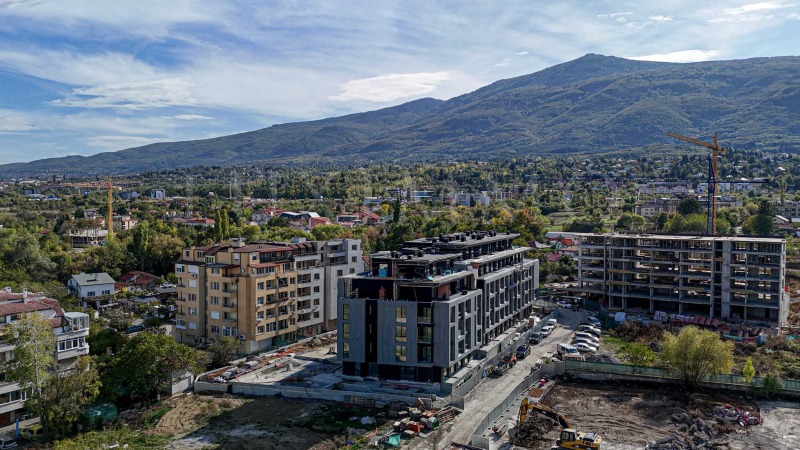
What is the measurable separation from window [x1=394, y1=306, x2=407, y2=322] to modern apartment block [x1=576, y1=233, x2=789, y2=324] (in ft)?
94.2

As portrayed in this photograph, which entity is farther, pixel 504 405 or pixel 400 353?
pixel 400 353

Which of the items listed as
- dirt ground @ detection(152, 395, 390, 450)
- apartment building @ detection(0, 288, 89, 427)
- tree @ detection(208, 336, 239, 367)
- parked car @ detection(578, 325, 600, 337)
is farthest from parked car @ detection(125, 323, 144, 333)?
parked car @ detection(578, 325, 600, 337)

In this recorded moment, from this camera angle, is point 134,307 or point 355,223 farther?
point 355,223

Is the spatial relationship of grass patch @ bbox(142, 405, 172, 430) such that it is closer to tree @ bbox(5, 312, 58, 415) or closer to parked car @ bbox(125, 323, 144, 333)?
tree @ bbox(5, 312, 58, 415)

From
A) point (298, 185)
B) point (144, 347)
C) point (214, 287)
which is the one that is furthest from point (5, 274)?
point (298, 185)

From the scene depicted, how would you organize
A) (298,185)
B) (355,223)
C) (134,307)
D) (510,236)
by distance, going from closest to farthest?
1. (510,236)
2. (134,307)
3. (355,223)
4. (298,185)

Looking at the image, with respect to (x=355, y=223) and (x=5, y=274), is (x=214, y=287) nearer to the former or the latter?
(x=5, y=274)

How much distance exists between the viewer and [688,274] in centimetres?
5469

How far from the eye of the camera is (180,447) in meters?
30.8

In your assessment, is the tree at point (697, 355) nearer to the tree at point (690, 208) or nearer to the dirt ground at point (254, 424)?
the dirt ground at point (254, 424)

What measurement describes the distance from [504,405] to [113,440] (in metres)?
19.7

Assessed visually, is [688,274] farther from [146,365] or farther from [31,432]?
[31,432]

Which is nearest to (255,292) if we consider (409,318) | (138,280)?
(409,318)

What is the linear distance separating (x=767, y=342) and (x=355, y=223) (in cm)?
6989
